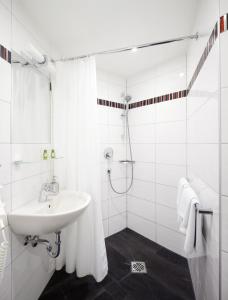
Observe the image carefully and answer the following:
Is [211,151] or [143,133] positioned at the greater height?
[143,133]

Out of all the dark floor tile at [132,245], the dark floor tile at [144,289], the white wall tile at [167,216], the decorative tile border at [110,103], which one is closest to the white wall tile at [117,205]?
the dark floor tile at [132,245]

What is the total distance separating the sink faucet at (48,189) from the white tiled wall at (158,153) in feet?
4.03

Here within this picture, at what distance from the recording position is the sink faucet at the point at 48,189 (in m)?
1.33

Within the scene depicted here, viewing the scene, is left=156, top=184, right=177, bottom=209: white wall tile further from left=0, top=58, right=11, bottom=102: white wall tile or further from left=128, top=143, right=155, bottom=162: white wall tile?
left=0, top=58, right=11, bottom=102: white wall tile

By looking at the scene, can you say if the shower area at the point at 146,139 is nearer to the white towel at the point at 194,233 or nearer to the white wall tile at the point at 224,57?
the white towel at the point at 194,233

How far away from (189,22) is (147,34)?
1.20 feet

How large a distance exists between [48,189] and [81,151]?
47 cm

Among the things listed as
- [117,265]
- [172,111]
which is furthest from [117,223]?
[172,111]

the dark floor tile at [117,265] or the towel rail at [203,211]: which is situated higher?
the towel rail at [203,211]

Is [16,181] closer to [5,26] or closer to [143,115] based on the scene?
[5,26]

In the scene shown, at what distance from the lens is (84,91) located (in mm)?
1471

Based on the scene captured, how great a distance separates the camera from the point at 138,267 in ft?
5.36

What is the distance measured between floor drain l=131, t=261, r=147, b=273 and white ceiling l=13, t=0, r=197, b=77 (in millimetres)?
2440

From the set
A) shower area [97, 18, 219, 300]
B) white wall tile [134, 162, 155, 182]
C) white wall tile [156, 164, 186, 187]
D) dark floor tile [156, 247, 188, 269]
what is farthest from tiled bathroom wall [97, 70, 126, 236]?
dark floor tile [156, 247, 188, 269]
